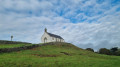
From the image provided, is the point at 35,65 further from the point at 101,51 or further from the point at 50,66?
the point at 101,51

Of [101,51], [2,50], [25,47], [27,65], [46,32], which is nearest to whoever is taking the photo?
[27,65]

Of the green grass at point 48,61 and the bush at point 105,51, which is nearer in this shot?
the green grass at point 48,61

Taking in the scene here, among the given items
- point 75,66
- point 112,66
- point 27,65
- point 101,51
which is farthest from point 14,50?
point 101,51

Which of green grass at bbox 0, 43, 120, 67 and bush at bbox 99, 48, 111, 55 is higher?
green grass at bbox 0, 43, 120, 67

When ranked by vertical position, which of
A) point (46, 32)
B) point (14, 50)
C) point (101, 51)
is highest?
point (46, 32)

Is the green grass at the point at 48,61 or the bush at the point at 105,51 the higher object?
the green grass at the point at 48,61

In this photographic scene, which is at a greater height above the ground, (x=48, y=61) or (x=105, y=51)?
(x=48, y=61)

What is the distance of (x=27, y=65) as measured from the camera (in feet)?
52.0

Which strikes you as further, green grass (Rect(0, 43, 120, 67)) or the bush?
the bush

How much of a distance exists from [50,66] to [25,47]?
19.8 metres

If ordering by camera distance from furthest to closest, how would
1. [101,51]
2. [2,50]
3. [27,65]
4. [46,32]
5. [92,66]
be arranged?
[46,32], [101,51], [2,50], [92,66], [27,65]

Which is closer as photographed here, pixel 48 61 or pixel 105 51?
pixel 48 61

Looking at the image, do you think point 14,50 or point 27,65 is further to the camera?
point 14,50

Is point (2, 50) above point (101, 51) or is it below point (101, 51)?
above
